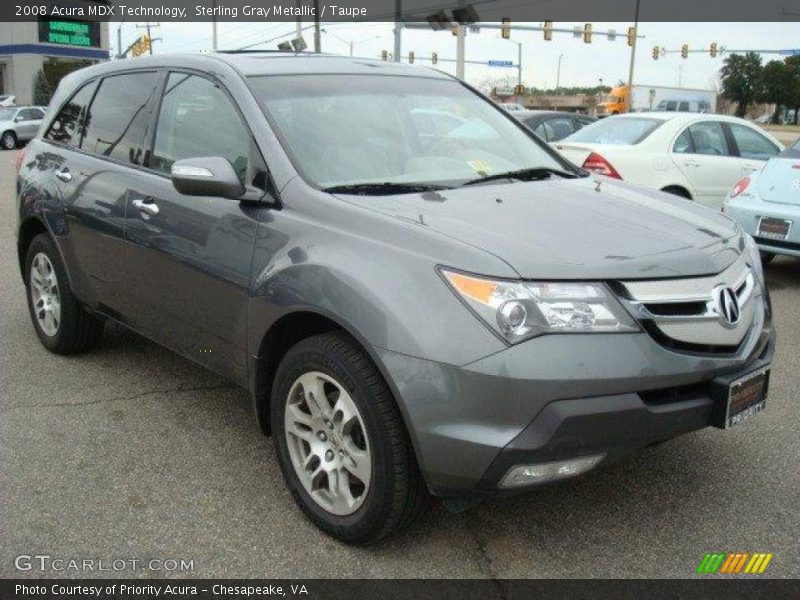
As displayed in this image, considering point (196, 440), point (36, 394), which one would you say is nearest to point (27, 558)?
point (196, 440)

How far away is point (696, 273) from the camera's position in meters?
2.80

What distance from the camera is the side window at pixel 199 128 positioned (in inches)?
138

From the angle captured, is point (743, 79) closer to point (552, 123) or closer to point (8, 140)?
point (8, 140)

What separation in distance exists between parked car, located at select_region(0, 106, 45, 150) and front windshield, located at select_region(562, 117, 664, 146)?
90.1 feet

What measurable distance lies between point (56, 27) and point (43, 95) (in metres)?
6.48

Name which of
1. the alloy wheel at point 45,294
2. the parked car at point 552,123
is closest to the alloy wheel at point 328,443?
the alloy wheel at point 45,294

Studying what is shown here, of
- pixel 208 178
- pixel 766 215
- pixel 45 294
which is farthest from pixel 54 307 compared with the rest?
pixel 766 215

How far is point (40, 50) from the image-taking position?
57844 millimetres

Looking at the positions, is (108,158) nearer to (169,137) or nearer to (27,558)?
(169,137)

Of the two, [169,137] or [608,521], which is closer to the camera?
[608,521]

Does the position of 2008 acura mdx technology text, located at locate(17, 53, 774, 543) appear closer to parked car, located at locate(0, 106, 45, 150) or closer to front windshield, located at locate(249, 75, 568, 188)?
front windshield, located at locate(249, 75, 568, 188)

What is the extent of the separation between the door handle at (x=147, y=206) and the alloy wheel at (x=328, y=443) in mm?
1261

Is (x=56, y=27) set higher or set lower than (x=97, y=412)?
higher

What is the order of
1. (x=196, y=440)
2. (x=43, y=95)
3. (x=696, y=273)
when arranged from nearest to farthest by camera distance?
(x=696, y=273)
(x=196, y=440)
(x=43, y=95)
